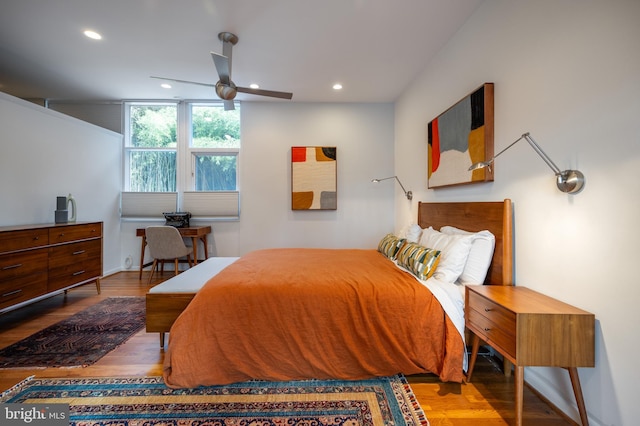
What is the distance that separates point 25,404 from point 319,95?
13.3ft

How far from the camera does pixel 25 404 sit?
4.64ft

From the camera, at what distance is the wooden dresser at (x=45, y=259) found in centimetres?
218

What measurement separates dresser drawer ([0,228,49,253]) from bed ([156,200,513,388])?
6.35 ft

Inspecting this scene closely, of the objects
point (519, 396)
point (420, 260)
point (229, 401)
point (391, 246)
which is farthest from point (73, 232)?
point (519, 396)

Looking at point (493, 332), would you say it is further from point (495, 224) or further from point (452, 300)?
point (495, 224)

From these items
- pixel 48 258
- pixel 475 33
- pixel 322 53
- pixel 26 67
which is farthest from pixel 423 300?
pixel 26 67

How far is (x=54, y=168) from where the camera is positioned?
318cm

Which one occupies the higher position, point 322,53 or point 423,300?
point 322,53

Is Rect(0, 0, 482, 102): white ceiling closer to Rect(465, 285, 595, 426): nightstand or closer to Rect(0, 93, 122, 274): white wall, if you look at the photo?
Rect(0, 93, 122, 274): white wall

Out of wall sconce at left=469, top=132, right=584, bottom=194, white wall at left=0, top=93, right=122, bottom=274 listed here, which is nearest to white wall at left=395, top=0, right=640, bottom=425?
wall sconce at left=469, top=132, right=584, bottom=194

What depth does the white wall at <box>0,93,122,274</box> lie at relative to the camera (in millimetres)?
2729

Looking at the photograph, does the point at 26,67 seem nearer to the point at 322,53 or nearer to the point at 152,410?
the point at 322,53

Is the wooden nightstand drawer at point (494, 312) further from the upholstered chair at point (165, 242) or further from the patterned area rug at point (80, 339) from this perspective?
the upholstered chair at point (165, 242)

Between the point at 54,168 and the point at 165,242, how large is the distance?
1587 millimetres
